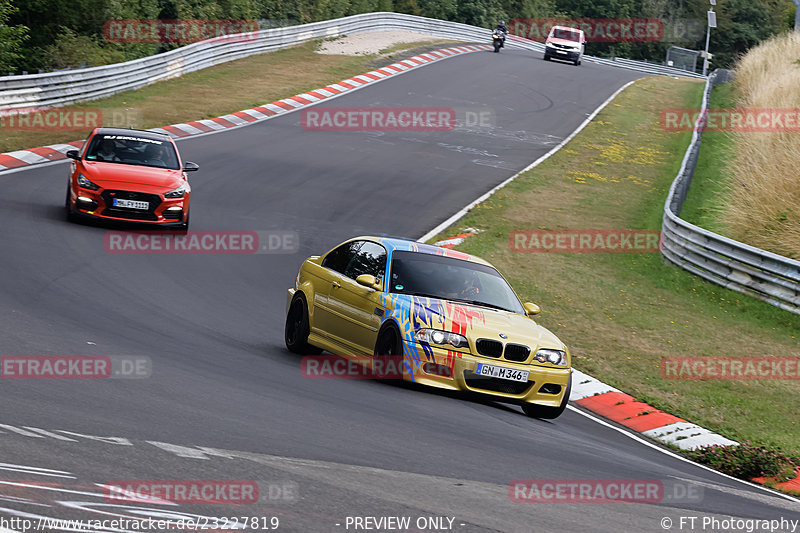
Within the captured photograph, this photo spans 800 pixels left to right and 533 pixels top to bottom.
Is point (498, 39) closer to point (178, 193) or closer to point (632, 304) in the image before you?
point (178, 193)

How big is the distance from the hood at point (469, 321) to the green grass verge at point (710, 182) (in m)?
10.9

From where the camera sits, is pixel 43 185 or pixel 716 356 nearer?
pixel 716 356

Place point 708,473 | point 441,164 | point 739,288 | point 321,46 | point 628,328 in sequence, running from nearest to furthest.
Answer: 1. point 708,473
2. point 628,328
3. point 739,288
4. point 441,164
5. point 321,46

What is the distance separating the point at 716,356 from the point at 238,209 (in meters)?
10.1

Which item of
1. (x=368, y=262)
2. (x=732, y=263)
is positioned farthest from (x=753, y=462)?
(x=732, y=263)

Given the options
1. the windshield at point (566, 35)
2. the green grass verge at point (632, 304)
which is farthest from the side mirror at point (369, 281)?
the windshield at point (566, 35)

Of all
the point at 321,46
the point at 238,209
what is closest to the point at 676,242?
the point at 238,209

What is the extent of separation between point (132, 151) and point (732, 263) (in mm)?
10341

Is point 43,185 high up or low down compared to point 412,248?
down

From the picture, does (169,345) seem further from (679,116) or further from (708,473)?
(679,116)

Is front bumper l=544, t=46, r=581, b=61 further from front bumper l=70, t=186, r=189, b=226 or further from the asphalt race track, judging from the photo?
front bumper l=70, t=186, r=189, b=226

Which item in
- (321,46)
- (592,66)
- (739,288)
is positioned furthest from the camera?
(592,66)

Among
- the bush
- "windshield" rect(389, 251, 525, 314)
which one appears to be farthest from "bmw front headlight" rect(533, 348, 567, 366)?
the bush

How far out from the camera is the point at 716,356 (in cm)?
1416
